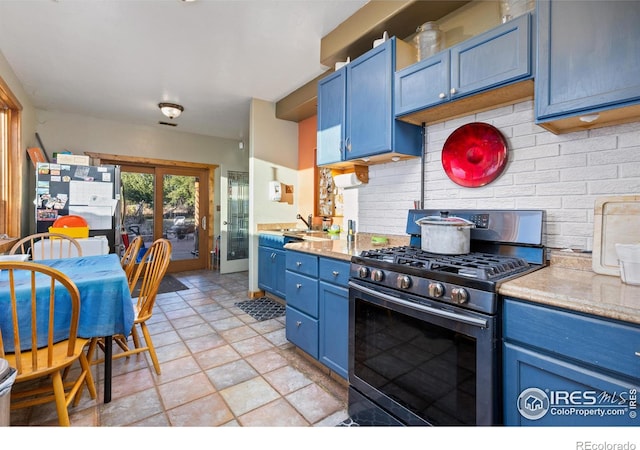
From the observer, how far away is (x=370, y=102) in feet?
7.22

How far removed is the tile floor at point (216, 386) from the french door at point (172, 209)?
107 inches

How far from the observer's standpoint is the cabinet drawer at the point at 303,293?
2137 mm

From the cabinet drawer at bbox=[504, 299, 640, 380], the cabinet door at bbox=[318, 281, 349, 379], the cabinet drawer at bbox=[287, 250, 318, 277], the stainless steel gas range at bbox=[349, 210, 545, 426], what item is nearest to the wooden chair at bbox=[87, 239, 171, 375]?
the cabinet drawer at bbox=[287, 250, 318, 277]

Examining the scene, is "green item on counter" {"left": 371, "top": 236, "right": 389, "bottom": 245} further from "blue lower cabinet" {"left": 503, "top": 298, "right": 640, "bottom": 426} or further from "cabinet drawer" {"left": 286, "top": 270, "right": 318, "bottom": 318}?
"blue lower cabinet" {"left": 503, "top": 298, "right": 640, "bottom": 426}

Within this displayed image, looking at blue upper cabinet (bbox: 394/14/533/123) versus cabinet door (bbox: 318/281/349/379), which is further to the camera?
cabinet door (bbox: 318/281/349/379)

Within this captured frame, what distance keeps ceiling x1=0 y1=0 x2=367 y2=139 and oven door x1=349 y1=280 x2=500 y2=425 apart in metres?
2.09

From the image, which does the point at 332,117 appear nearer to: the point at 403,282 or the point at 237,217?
the point at 403,282

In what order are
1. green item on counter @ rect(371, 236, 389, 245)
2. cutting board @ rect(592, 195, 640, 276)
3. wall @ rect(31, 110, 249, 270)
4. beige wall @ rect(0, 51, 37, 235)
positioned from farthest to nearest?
wall @ rect(31, 110, 249, 270) < beige wall @ rect(0, 51, 37, 235) < green item on counter @ rect(371, 236, 389, 245) < cutting board @ rect(592, 195, 640, 276)

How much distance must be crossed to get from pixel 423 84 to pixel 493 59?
399mm

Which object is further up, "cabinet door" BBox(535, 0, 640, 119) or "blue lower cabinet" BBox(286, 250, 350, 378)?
"cabinet door" BBox(535, 0, 640, 119)

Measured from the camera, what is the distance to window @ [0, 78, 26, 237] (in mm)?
3242

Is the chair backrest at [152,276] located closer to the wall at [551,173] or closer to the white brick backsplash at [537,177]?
the wall at [551,173]

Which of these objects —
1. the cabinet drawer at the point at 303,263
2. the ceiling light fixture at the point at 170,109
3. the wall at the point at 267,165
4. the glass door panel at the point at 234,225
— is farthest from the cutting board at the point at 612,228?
the glass door panel at the point at 234,225
